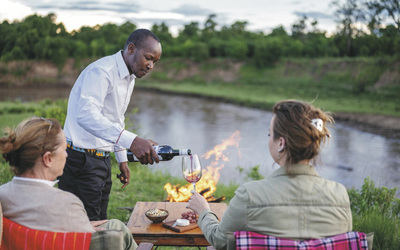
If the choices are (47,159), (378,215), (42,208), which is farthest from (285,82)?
(42,208)

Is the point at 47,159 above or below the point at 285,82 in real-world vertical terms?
above

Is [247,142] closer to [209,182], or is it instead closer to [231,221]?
[209,182]

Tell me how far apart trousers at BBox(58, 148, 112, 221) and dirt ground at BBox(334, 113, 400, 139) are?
45.7 feet

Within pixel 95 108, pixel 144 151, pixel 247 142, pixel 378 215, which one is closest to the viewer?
pixel 144 151

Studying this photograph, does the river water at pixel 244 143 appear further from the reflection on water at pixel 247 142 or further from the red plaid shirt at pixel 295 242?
the red plaid shirt at pixel 295 242

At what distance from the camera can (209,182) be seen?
4996 mm

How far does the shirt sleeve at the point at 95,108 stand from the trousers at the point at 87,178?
14.5 inches

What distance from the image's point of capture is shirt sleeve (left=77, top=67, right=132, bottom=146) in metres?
3.07

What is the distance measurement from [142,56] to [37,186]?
5.48 feet

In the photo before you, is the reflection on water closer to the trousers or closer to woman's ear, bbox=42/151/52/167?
the trousers

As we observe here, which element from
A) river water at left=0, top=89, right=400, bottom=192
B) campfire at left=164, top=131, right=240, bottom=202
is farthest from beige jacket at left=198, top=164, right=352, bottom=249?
river water at left=0, top=89, right=400, bottom=192

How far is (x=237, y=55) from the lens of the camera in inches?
1673

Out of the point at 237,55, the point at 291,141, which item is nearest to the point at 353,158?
the point at 291,141

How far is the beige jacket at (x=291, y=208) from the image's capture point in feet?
6.51
